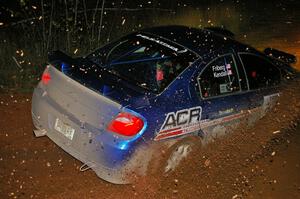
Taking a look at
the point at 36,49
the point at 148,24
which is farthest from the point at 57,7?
the point at 36,49

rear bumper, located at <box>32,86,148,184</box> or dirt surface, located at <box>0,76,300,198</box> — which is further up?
rear bumper, located at <box>32,86,148,184</box>

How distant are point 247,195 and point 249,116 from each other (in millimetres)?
1208

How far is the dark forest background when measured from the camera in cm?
899

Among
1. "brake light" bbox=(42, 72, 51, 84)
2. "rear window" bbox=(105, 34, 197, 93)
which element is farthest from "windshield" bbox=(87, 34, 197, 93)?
"brake light" bbox=(42, 72, 51, 84)

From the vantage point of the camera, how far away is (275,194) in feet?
16.0

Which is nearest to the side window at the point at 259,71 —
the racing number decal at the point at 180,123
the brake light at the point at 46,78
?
the racing number decal at the point at 180,123

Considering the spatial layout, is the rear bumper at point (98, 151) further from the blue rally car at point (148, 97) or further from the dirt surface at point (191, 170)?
the dirt surface at point (191, 170)

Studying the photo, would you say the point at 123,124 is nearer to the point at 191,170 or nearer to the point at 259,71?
the point at 191,170

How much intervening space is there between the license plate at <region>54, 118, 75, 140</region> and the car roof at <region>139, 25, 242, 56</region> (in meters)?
1.71

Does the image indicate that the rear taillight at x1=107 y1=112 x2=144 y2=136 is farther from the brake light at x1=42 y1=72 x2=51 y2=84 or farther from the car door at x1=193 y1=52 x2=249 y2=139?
the brake light at x1=42 y1=72 x2=51 y2=84

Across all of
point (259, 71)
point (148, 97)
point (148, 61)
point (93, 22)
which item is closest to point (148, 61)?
point (148, 61)

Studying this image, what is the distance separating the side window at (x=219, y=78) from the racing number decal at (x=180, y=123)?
280 mm

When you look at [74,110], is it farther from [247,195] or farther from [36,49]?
[36,49]

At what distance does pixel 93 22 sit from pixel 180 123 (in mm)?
5667
